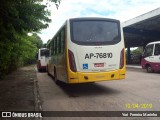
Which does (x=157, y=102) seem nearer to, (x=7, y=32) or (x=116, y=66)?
(x=116, y=66)

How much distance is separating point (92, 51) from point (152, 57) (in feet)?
37.0

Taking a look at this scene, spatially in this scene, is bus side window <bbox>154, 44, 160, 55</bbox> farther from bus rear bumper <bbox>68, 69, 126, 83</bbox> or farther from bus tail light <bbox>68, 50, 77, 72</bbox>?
bus tail light <bbox>68, 50, 77, 72</bbox>

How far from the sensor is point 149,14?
23656 millimetres

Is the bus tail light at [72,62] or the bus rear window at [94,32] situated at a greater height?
the bus rear window at [94,32]

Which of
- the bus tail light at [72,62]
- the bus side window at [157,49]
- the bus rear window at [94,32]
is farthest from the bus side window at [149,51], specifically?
the bus tail light at [72,62]

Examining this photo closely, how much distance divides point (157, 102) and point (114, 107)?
1401 mm

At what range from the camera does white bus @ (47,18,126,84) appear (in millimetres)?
10109

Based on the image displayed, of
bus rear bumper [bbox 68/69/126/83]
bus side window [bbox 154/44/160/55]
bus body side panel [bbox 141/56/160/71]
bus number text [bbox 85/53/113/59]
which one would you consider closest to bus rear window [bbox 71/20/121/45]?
bus number text [bbox 85/53/113/59]

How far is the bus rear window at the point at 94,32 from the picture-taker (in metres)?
10.2

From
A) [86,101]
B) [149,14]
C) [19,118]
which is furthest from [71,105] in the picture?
[149,14]

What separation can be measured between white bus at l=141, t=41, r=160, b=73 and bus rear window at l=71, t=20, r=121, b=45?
32.1 ft

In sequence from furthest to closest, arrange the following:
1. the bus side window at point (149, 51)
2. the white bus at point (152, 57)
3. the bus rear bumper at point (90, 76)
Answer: the bus side window at point (149, 51), the white bus at point (152, 57), the bus rear bumper at point (90, 76)

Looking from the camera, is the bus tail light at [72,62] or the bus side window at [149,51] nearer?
the bus tail light at [72,62]

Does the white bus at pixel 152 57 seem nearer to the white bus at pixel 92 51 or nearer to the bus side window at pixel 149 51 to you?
the bus side window at pixel 149 51
